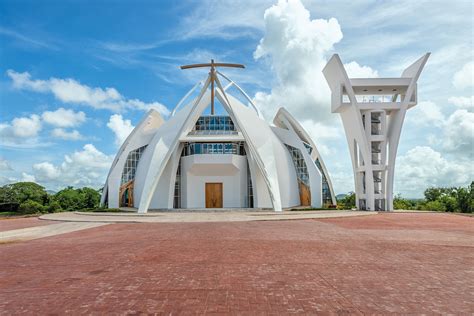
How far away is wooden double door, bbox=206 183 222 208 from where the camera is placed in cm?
3055

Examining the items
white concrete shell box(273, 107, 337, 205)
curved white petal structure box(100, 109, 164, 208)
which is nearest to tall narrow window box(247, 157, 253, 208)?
white concrete shell box(273, 107, 337, 205)

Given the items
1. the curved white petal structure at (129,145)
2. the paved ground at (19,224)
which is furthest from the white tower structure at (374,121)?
the paved ground at (19,224)

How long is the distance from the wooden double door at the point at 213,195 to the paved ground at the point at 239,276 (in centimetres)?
1925

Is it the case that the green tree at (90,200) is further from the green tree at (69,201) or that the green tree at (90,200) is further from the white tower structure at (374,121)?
the white tower structure at (374,121)

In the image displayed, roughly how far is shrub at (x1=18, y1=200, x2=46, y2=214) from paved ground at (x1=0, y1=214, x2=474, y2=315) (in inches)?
1145

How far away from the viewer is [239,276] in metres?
6.58

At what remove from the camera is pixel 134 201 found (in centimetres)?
3119

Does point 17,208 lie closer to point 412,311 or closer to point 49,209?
point 49,209

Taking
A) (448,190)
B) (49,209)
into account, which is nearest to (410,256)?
(49,209)

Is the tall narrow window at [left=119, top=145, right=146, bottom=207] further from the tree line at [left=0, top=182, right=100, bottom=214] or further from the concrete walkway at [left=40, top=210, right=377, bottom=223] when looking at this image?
the concrete walkway at [left=40, top=210, right=377, bottom=223]

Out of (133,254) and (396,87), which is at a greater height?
(396,87)

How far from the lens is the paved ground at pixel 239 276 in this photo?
504 centimetres

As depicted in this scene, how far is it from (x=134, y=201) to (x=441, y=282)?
92.6 ft

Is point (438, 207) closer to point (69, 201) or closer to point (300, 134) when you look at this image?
point (300, 134)
